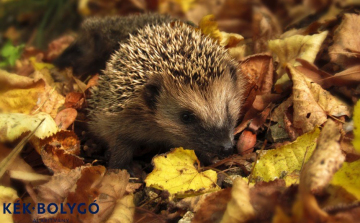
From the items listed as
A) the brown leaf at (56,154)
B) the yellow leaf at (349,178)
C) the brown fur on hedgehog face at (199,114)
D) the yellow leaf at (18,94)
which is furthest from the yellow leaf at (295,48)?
the yellow leaf at (18,94)

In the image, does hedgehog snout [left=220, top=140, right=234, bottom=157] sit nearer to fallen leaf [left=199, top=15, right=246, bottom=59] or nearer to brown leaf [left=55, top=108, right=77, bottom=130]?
fallen leaf [left=199, top=15, right=246, bottom=59]

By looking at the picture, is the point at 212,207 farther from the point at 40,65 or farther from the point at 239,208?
the point at 40,65

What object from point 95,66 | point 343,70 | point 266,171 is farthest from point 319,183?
point 95,66

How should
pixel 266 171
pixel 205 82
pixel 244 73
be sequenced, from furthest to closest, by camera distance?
pixel 244 73 → pixel 205 82 → pixel 266 171

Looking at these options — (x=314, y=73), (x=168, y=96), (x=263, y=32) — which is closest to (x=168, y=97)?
(x=168, y=96)

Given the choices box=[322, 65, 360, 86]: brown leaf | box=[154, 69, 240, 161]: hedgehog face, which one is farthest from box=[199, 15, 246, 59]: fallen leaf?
box=[322, 65, 360, 86]: brown leaf

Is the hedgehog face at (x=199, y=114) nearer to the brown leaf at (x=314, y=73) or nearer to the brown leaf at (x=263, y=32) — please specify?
the brown leaf at (x=314, y=73)

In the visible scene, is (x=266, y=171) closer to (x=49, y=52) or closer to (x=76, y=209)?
(x=76, y=209)
